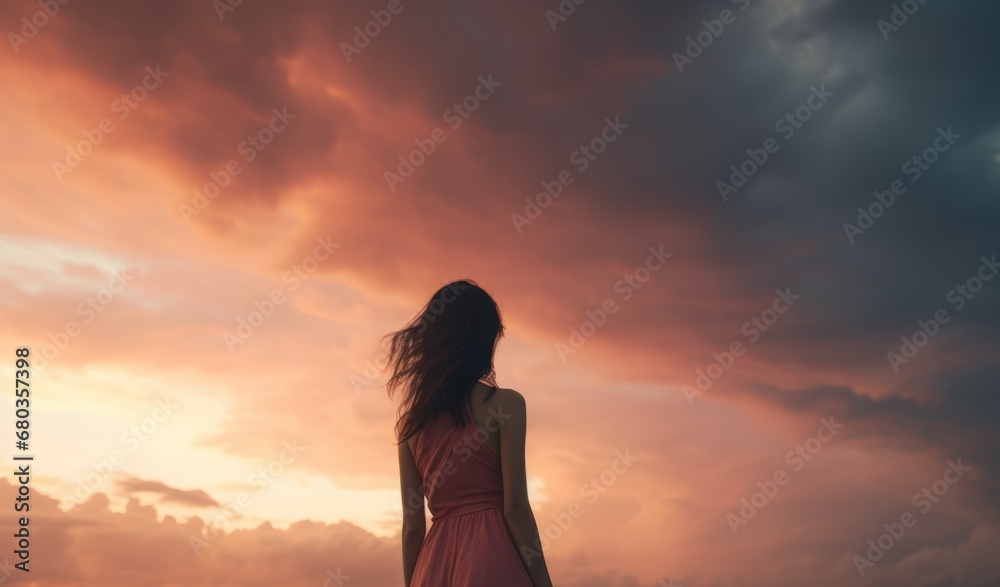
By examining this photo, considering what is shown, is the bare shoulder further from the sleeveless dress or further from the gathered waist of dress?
the gathered waist of dress

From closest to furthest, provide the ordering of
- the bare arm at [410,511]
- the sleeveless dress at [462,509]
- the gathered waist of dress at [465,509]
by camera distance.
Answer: the sleeveless dress at [462,509] < the gathered waist of dress at [465,509] < the bare arm at [410,511]

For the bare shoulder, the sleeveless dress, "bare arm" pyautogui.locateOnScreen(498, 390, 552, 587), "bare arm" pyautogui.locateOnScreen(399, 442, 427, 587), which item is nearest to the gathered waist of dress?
the sleeveless dress

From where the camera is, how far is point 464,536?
19.8 feet

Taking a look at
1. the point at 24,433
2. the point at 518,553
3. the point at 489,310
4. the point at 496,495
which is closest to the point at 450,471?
Result: the point at 496,495

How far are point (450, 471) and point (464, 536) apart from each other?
1.51 feet

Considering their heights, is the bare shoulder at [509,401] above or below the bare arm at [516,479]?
above

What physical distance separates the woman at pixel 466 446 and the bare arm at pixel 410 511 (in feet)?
0.32

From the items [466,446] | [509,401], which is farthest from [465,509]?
[509,401]

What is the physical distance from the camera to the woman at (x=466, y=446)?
5891mm

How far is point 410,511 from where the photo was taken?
648 centimetres

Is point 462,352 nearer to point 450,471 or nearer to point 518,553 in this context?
point 450,471

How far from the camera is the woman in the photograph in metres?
5.89

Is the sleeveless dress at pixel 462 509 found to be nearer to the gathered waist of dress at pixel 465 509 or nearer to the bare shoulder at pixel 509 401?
the gathered waist of dress at pixel 465 509

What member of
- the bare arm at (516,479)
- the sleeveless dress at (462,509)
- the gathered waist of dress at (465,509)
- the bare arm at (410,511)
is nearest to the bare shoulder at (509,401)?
the bare arm at (516,479)
